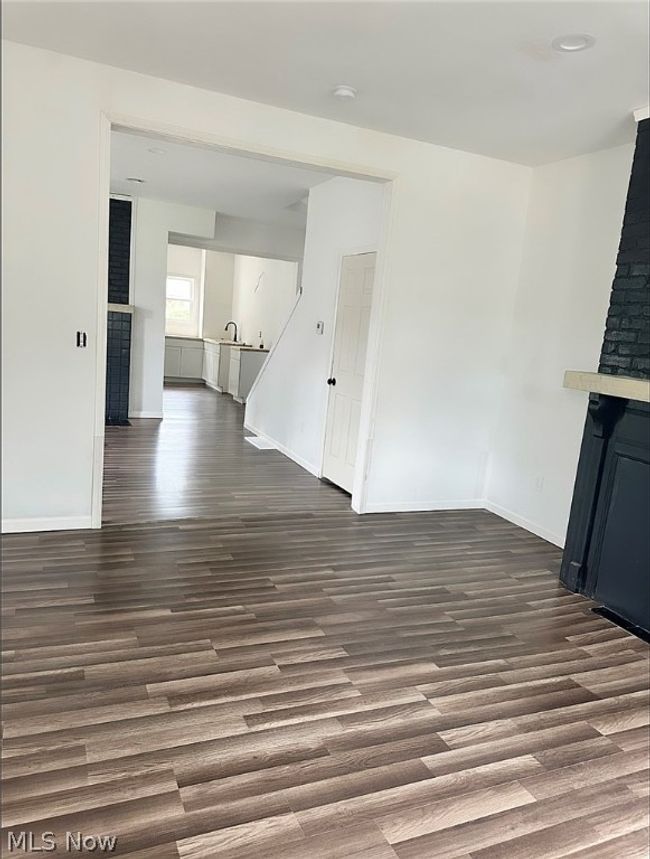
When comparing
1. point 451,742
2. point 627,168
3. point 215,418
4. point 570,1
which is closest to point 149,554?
point 451,742

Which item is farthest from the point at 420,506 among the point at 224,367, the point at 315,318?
the point at 224,367

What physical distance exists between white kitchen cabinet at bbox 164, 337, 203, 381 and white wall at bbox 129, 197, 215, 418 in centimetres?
388

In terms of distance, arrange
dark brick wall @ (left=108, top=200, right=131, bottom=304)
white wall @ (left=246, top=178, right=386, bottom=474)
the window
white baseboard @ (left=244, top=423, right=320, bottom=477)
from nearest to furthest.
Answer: white wall @ (left=246, top=178, right=386, bottom=474), white baseboard @ (left=244, top=423, right=320, bottom=477), dark brick wall @ (left=108, top=200, right=131, bottom=304), the window

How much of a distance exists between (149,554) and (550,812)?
95.4 inches

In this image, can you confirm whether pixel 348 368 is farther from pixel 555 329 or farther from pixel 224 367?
pixel 224 367

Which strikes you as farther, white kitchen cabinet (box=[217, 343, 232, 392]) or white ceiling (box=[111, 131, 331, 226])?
white kitchen cabinet (box=[217, 343, 232, 392])

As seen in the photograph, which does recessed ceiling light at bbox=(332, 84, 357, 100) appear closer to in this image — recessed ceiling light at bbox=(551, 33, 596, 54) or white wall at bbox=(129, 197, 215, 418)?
recessed ceiling light at bbox=(551, 33, 596, 54)

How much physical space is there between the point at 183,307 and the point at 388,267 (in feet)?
27.7

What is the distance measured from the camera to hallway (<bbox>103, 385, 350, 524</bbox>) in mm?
4428

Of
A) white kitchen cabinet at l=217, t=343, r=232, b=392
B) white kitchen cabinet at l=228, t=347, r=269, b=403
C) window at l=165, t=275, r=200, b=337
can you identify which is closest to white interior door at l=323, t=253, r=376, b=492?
white kitchen cabinet at l=228, t=347, r=269, b=403

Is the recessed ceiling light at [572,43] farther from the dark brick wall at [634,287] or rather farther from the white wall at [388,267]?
the white wall at [388,267]

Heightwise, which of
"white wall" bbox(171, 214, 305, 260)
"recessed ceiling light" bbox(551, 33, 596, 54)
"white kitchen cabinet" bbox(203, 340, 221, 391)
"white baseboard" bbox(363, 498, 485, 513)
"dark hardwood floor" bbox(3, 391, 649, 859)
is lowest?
"dark hardwood floor" bbox(3, 391, 649, 859)

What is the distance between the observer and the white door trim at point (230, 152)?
137 inches

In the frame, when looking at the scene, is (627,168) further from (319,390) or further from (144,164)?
(144,164)
